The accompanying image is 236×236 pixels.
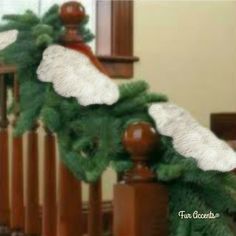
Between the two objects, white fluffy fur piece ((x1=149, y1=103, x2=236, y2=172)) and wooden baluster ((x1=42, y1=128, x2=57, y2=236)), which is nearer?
white fluffy fur piece ((x1=149, y1=103, x2=236, y2=172))

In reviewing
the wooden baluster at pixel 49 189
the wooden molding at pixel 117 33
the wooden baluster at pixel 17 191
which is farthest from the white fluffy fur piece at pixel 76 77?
the wooden molding at pixel 117 33

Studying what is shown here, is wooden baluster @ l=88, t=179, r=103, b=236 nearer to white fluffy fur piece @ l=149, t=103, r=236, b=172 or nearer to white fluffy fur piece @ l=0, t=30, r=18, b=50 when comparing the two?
white fluffy fur piece @ l=149, t=103, r=236, b=172

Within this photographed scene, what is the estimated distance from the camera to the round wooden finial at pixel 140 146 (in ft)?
3.05

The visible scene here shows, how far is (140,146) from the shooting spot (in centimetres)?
93

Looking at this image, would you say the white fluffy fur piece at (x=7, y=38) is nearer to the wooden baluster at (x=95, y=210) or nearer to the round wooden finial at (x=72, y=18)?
the round wooden finial at (x=72, y=18)

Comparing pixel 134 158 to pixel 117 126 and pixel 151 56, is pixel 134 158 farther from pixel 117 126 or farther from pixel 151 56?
pixel 151 56

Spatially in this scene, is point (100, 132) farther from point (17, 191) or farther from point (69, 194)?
point (17, 191)

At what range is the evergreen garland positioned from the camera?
96 cm

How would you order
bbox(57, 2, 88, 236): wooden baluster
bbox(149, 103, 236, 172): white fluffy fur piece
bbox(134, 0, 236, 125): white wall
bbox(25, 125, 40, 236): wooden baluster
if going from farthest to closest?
bbox(134, 0, 236, 125): white wall → bbox(25, 125, 40, 236): wooden baluster → bbox(57, 2, 88, 236): wooden baluster → bbox(149, 103, 236, 172): white fluffy fur piece

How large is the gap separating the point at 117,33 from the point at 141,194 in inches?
71.1

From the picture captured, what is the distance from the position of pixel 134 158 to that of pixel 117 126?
123mm

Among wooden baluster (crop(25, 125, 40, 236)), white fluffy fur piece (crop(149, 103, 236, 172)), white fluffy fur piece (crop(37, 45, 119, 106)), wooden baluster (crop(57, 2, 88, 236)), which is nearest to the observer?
white fluffy fur piece (crop(149, 103, 236, 172))

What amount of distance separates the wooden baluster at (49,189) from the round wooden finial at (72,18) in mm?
214

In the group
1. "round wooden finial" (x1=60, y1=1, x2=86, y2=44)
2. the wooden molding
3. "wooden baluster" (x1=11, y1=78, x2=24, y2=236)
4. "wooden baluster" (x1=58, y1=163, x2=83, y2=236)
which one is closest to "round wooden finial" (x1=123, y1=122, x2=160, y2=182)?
"wooden baluster" (x1=58, y1=163, x2=83, y2=236)
